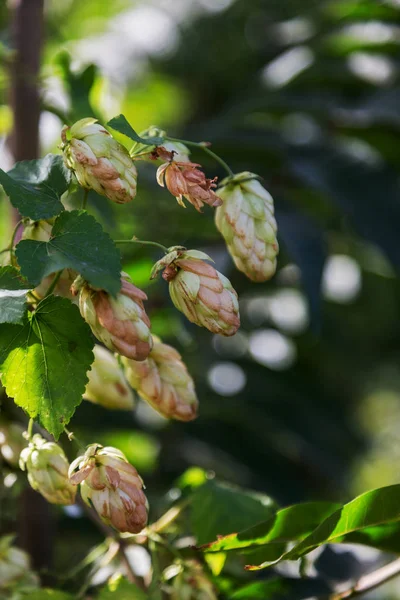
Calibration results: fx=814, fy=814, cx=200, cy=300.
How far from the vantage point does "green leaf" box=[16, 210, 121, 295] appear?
0.46 meters

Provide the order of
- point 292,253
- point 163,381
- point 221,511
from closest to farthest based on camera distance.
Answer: point 163,381 < point 221,511 < point 292,253

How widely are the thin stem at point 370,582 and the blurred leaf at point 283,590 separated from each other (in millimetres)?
30

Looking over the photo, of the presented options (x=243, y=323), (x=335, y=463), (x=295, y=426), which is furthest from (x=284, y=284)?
(x=335, y=463)

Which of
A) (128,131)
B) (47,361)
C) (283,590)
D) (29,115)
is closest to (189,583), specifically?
(283,590)

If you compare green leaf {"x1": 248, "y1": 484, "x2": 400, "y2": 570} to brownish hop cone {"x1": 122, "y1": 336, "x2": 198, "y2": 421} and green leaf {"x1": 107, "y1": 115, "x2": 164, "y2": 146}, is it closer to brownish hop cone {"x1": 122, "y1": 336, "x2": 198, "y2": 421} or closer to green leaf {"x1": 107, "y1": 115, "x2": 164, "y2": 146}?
brownish hop cone {"x1": 122, "y1": 336, "x2": 198, "y2": 421}

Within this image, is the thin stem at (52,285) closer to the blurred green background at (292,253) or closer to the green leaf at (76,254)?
the green leaf at (76,254)

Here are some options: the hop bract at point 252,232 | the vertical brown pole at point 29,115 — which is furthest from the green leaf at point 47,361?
the vertical brown pole at point 29,115

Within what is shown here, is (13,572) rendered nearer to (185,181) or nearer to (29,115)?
(185,181)

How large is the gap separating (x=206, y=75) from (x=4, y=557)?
84.7 inches

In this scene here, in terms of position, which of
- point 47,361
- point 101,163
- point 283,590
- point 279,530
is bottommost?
point 283,590

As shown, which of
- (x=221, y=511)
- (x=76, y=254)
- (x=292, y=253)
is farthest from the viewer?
(x=292, y=253)

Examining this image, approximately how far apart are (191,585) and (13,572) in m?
0.15

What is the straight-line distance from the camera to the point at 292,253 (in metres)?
0.92

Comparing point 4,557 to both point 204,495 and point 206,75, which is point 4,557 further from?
point 206,75
